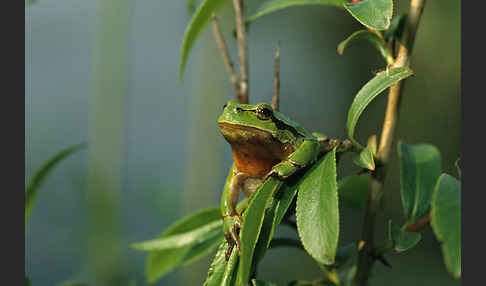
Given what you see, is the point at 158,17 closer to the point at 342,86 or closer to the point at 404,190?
the point at 342,86

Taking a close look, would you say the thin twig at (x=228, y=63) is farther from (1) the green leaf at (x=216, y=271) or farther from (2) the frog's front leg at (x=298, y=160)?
(1) the green leaf at (x=216, y=271)

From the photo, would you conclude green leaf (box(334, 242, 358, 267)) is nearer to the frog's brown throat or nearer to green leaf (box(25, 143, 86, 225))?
the frog's brown throat

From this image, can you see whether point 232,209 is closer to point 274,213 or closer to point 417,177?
point 274,213

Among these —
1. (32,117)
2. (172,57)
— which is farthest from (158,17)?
(32,117)

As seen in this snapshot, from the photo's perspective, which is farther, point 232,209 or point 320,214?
point 232,209

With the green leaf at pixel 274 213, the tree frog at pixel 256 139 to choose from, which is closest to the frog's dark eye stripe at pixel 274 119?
the tree frog at pixel 256 139

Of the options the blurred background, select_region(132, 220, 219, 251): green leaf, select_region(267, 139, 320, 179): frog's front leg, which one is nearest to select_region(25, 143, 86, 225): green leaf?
select_region(132, 220, 219, 251): green leaf

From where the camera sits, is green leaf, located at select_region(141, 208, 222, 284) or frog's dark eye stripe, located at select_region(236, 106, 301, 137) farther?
green leaf, located at select_region(141, 208, 222, 284)

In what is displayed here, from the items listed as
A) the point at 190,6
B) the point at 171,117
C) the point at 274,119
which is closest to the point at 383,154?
the point at 274,119
